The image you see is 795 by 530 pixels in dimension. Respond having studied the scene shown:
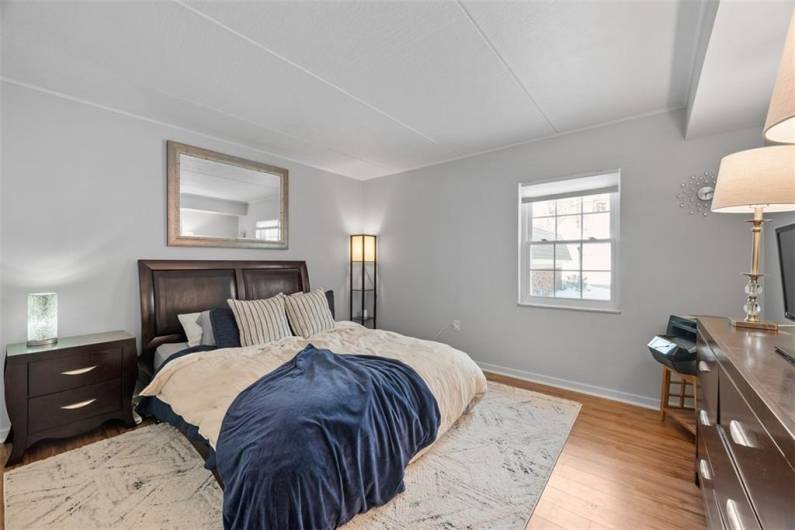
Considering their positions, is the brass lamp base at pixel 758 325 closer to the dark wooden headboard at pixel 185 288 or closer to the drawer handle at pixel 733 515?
the drawer handle at pixel 733 515

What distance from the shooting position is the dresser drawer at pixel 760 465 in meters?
0.70

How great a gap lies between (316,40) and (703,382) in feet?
9.07

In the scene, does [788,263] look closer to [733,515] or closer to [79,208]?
[733,515]

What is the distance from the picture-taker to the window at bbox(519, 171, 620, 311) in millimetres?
3148

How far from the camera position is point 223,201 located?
3510 millimetres

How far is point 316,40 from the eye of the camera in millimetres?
1895

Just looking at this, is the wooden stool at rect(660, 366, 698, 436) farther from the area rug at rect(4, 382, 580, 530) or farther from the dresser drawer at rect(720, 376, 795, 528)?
the dresser drawer at rect(720, 376, 795, 528)

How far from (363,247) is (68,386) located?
320 centimetres

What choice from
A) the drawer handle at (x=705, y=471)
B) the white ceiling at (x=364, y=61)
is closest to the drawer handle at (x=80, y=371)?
the white ceiling at (x=364, y=61)

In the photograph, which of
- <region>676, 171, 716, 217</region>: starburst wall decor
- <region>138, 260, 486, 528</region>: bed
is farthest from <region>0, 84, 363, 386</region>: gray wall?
<region>676, 171, 716, 217</region>: starburst wall decor

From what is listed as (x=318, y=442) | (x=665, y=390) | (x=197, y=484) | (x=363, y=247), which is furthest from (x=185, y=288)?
(x=665, y=390)

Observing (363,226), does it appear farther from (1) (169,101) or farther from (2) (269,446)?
(2) (269,446)

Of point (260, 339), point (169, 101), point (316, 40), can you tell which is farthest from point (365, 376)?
point (169, 101)

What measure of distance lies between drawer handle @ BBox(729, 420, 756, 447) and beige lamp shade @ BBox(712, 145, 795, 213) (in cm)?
103
